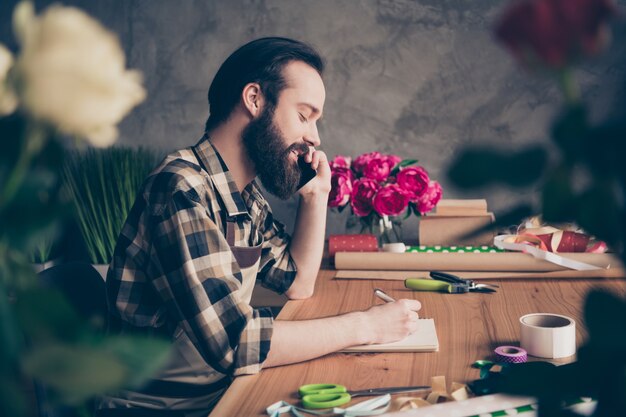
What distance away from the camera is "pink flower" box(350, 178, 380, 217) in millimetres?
1991

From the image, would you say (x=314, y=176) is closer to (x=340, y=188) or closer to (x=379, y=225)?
(x=340, y=188)

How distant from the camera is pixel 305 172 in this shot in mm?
1898

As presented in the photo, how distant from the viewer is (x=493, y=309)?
146cm

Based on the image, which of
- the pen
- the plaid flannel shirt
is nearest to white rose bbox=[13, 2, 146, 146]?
the plaid flannel shirt

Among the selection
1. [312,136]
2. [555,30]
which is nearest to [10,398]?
[555,30]

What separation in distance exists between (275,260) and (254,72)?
0.52 meters

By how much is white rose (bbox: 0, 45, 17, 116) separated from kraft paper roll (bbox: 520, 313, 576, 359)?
985mm

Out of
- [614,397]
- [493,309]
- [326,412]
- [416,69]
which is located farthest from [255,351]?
[416,69]

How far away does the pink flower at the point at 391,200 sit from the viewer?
196cm

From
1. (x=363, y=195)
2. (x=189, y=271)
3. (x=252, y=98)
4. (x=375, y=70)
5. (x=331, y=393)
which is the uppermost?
(x=375, y=70)

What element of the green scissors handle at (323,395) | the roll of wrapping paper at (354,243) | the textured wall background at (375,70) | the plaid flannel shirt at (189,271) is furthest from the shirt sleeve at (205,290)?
the textured wall background at (375,70)

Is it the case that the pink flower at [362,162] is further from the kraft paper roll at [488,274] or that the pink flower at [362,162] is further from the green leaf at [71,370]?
the green leaf at [71,370]

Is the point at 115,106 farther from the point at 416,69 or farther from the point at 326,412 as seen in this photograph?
the point at 416,69

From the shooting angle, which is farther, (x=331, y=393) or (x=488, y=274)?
(x=488, y=274)
